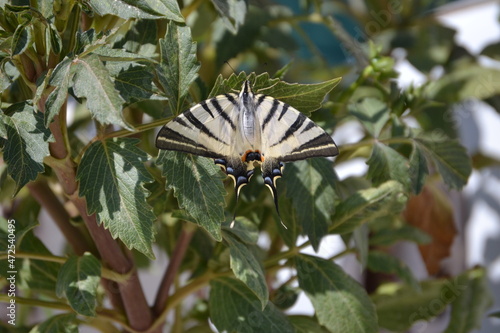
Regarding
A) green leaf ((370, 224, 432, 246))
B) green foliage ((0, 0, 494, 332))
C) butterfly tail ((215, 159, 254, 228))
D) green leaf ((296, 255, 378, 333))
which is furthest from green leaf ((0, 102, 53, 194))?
green leaf ((370, 224, 432, 246))

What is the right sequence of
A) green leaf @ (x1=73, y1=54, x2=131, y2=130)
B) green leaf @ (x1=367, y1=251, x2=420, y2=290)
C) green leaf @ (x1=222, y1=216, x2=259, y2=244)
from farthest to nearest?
green leaf @ (x1=367, y1=251, x2=420, y2=290), green leaf @ (x1=222, y1=216, x2=259, y2=244), green leaf @ (x1=73, y1=54, x2=131, y2=130)

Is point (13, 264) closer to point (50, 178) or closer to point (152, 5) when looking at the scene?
point (50, 178)

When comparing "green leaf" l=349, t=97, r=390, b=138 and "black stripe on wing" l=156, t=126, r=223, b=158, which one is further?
"green leaf" l=349, t=97, r=390, b=138

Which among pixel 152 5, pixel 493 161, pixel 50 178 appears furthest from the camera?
pixel 493 161

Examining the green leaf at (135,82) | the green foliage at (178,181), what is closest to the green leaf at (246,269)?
the green foliage at (178,181)

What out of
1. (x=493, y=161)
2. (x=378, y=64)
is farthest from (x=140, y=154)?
(x=493, y=161)

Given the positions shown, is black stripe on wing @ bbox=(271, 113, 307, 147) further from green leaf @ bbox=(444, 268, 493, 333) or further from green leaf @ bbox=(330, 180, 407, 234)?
green leaf @ bbox=(444, 268, 493, 333)
